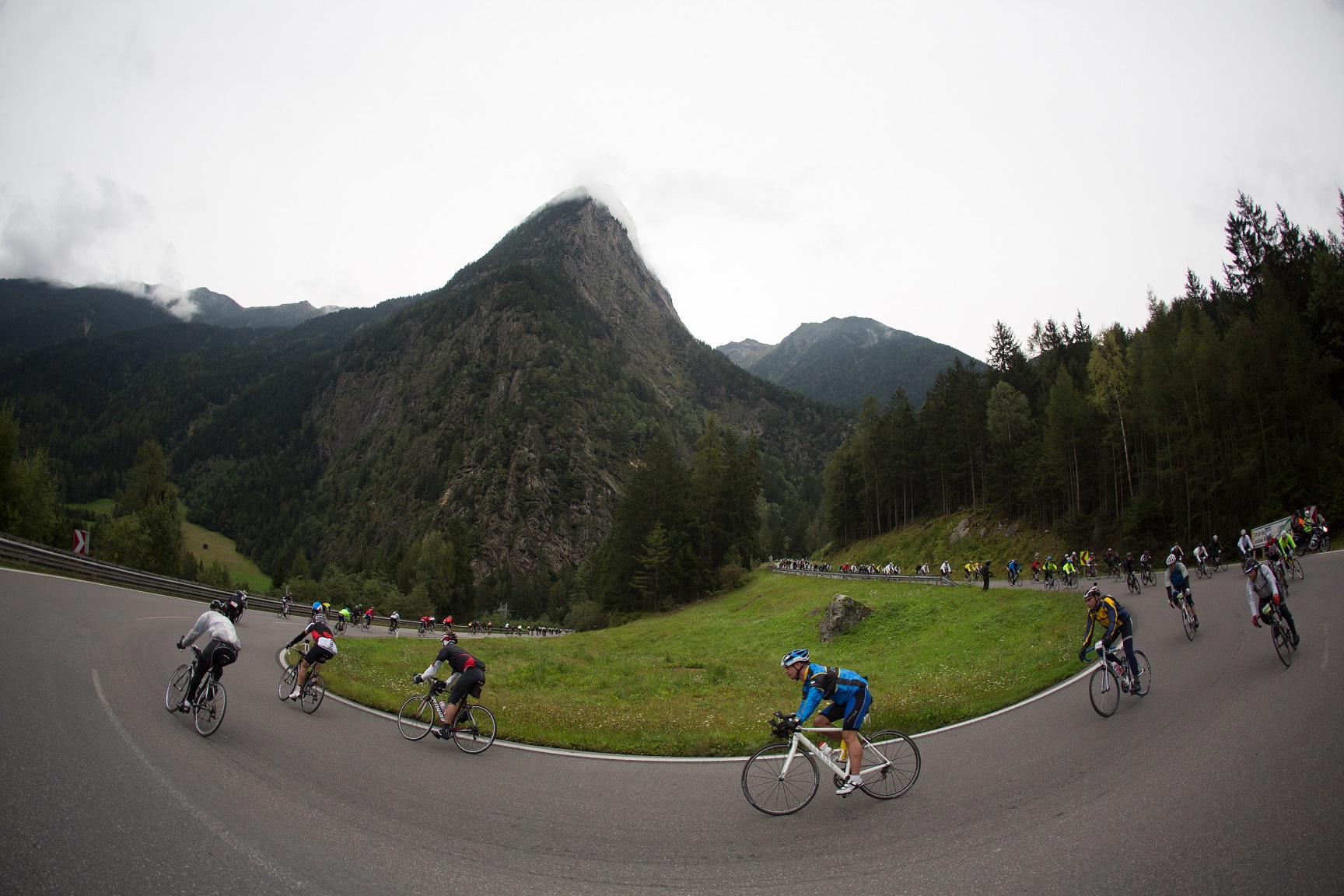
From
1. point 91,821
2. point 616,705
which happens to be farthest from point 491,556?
point 91,821

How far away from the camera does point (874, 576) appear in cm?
5109

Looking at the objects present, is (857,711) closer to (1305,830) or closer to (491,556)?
(1305,830)

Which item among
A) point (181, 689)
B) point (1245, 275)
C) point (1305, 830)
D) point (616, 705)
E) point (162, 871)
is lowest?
point (616, 705)

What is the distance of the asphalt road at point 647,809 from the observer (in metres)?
5.57

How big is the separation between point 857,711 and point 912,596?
103ft

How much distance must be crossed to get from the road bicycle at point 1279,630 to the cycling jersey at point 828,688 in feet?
37.1

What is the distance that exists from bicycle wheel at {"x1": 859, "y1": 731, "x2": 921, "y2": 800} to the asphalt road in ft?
1.13

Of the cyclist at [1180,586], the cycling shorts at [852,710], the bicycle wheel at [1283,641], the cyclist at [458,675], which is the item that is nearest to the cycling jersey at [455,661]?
the cyclist at [458,675]

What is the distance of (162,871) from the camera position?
5391 millimetres

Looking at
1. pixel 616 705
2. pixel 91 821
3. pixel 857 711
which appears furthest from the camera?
pixel 616 705

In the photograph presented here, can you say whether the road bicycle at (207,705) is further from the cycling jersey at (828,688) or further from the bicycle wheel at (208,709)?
the cycling jersey at (828,688)

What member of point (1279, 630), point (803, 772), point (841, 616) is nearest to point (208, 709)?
point (803, 772)

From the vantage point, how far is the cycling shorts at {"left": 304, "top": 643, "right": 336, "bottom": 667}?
1341cm

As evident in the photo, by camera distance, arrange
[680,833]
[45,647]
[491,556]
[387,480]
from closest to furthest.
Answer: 1. [680,833]
2. [45,647]
3. [491,556]
4. [387,480]
